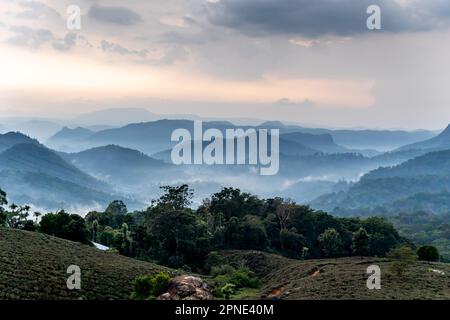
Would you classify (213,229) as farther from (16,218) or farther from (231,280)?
(16,218)

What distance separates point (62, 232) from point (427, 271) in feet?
111

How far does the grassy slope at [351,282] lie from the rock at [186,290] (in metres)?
4.98

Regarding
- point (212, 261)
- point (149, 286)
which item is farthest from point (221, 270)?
point (149, 286)

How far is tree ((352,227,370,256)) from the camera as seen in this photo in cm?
5544

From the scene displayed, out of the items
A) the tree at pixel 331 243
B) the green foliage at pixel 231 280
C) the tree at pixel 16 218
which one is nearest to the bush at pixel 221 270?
the green foliage at pixel 231 280

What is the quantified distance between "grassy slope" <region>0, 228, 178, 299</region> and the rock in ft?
11.1

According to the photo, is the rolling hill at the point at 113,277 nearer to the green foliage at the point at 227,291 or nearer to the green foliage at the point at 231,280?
the green foliage at the point at 227,291

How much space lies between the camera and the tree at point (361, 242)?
55.4 metres

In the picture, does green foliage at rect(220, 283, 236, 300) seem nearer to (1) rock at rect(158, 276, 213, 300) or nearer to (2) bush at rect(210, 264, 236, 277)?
(1) rock at rect(158, 276, 213, 300)

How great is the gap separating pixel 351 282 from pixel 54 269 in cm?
1981

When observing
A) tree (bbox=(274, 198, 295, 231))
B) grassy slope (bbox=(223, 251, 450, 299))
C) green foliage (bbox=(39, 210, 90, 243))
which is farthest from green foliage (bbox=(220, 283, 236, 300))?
tree (bbox=(274, 198, 295, 231))
